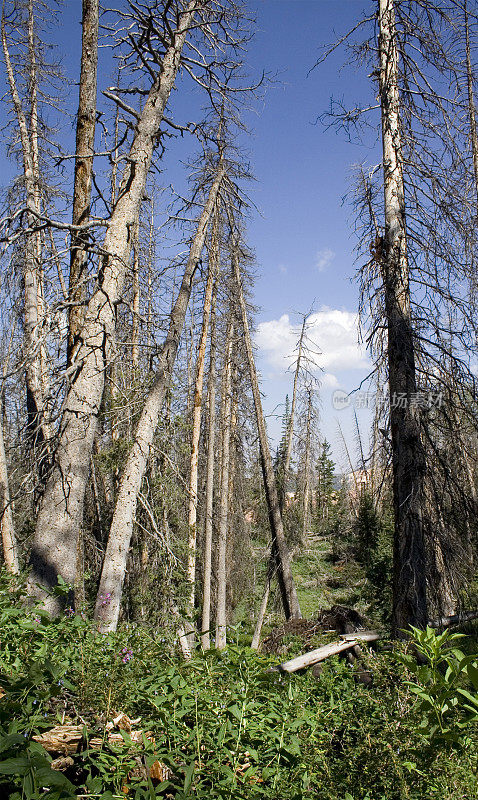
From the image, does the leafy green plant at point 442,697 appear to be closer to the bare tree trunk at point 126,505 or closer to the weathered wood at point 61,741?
the weathered wood at point 61,741

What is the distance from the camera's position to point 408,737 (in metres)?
2.14

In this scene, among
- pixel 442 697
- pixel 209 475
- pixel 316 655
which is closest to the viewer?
pixel 442 697

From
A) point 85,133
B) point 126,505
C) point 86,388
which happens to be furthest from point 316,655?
point 85,133

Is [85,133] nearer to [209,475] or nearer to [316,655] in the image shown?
[316,655]

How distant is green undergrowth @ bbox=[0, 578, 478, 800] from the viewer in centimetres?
174

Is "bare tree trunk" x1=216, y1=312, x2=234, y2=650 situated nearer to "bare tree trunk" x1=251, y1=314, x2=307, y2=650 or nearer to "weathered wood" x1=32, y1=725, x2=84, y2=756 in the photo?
"bare tree trunk" x1=251, y1=314, x2=307, y2=650

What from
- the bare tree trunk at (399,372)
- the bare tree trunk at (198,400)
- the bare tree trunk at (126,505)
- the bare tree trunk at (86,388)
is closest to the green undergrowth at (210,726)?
the bare tree trunk at (86,388)

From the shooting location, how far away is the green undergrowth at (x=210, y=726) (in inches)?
68.3

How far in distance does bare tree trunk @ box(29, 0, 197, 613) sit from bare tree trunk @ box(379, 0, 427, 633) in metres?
2.53

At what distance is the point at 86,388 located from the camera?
4.52 metres

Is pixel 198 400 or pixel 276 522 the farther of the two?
pixel 198 400

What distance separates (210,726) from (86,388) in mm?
3083

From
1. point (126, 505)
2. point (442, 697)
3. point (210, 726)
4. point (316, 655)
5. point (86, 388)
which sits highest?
point (86, 388)

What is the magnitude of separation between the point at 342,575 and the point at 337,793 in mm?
20166
